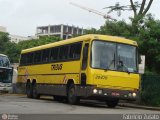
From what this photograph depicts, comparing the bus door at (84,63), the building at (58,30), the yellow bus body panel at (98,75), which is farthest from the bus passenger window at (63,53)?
the building at (58,30)

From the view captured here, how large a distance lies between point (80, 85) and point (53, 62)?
18.3ft

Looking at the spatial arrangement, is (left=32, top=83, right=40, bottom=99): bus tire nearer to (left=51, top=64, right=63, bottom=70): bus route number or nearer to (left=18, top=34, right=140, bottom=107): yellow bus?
(left=51, top=64, right=63, bottom=70): bus route number

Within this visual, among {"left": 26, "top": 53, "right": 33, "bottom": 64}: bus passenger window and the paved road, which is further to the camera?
{"left": 26, "top": 53, "right": 33, "bottom": 64}: bus passenger window

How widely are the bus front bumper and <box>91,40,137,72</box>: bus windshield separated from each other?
3.48 feet

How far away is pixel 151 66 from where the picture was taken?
1475 inches

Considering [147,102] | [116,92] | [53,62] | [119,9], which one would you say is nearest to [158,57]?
[147,102]

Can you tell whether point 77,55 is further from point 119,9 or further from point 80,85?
point 119,9

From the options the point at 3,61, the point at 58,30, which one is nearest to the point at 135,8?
the point at 3,61

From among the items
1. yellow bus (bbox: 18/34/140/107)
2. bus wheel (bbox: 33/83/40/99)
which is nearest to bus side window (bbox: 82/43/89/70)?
yellow bus (bbox: 18/34/140/107)

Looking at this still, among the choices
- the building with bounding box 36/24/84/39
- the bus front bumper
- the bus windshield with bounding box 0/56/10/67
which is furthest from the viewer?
the building with bounding box 36/24/84/39

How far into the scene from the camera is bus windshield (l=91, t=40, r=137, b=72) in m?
25.7

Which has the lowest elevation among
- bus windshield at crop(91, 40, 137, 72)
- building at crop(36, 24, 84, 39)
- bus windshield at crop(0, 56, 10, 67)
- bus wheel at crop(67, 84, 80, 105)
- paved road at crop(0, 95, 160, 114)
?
paved road at crop(0, 95, 160, 114)

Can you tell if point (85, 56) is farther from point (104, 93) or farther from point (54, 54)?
point (54, 54)

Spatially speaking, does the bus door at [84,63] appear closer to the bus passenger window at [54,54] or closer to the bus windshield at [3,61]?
the bus passenger window at [54,54]
